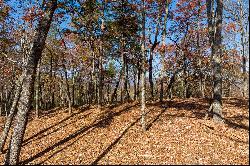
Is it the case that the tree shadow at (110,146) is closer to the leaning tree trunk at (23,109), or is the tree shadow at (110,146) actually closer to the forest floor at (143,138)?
the forest floor at (143,138)

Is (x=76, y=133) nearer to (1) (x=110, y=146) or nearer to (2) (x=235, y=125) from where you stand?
(1) (x=110, y=146)

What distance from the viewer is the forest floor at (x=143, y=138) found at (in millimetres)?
13500

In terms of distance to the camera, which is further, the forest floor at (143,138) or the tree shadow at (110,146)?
the tree shadow at (110,146)

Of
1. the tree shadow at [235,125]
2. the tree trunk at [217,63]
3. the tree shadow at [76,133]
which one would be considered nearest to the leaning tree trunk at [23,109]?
the tree shadow at [76,133]

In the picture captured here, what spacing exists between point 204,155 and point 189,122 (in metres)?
5.28

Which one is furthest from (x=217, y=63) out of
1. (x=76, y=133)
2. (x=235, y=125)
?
(x=76, y=133)

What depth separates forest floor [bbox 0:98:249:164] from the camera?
44.3 feet

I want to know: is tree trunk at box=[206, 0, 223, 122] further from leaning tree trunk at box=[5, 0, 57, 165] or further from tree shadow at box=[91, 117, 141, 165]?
leaning tree trunk at box=[5, 0, 57, 165]

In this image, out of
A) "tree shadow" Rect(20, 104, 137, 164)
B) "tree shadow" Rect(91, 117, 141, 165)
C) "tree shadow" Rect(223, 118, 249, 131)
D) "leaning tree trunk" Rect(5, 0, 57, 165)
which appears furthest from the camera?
"tree shadow" Rect(223, 118, 249, 131)

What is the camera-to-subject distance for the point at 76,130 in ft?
65.3

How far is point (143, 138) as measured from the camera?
53.6 ft

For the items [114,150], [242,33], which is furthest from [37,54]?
[242,33]

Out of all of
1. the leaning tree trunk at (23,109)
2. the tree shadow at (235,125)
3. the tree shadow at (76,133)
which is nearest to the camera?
the leaning tree trunk at (23,109)

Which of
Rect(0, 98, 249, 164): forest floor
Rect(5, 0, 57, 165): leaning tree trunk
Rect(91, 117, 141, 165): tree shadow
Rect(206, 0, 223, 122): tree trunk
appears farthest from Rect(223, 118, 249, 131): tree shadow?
Rect(5, 0, 57, 165): leaning tree trunk
